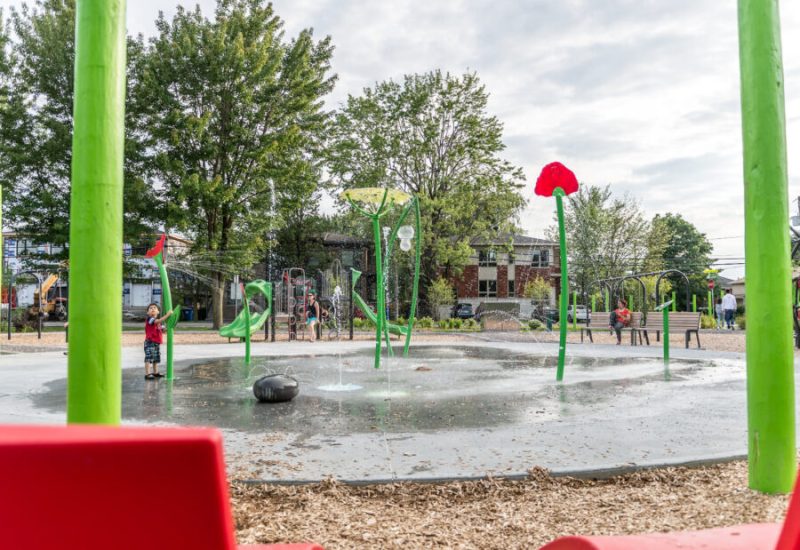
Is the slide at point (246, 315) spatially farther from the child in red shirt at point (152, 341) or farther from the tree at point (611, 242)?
the tree at point (611, 242)

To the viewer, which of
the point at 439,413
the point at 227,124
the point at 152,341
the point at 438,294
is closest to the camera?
the point at 439,413

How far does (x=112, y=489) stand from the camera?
0.96m

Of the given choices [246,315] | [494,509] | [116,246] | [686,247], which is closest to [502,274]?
[686,247]

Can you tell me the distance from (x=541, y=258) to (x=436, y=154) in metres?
23.0

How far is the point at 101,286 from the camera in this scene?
7.20ft

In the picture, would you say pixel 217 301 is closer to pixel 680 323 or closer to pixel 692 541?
pixel 680 323

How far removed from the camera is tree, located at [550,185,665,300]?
4372cm

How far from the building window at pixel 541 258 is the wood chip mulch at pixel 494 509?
53642 millimetres

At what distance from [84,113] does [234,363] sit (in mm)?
9621

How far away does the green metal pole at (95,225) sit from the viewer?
2.18 m

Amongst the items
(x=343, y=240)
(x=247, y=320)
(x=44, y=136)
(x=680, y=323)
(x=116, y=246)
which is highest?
(x=44, y=136)

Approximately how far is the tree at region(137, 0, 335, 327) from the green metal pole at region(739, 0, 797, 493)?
26040 millimetres

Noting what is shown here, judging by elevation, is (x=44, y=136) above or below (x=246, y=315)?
above

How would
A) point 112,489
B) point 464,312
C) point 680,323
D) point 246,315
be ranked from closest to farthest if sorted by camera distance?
point 112,489
point 246,315
point 680,323
point 464,312
